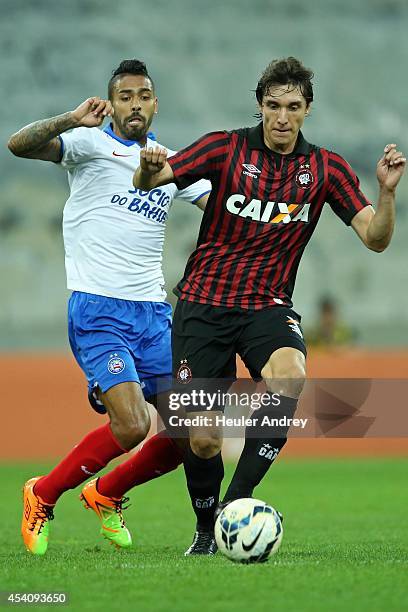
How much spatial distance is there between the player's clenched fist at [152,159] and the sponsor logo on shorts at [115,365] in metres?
1.18

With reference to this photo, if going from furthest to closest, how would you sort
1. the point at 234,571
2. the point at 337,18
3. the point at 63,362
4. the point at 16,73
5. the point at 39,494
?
the point at 337,18 → the point at 16,73 → the point at 63,362 → the point at 39,494 → the point at 234,571

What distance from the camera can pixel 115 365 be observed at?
248 inches

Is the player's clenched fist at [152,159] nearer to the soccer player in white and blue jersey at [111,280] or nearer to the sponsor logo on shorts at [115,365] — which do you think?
the soccer player in white and blue jersey at [111,280]

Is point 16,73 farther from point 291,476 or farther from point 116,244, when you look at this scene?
point 116,244

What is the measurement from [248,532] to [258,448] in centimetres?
57

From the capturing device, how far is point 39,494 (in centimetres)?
658

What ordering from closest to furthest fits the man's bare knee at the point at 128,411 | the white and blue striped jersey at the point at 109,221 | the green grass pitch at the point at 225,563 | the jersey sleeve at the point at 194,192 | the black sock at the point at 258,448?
the green grass pitch at the point at 225,563 → the black sock at the point at 258,448 → the man's bare knee at the point at 128,411 → the white and blue striped jersey at the point at 109,221 → the jersey sleeve at the point at 194,192

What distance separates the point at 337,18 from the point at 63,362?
1143cm

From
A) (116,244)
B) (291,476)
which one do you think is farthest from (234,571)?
(291,476)

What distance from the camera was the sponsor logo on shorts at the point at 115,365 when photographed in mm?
6289

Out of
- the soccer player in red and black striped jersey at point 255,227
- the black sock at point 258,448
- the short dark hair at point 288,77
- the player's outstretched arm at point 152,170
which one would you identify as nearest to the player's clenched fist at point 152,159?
the player's outstretched arm at point 152,170

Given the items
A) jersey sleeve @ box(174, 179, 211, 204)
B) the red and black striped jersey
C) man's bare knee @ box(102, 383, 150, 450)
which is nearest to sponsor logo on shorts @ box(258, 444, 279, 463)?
the red and black striped jersey

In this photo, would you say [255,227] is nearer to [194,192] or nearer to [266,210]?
[266,210]

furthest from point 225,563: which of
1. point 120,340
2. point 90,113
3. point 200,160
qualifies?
point 90,113
